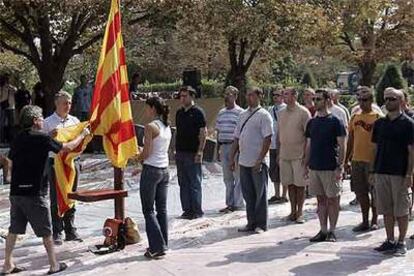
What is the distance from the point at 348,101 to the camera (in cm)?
3534

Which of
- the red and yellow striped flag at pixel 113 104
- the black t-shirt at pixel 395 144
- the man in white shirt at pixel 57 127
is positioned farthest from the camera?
the man in white shirt at pixel 57 127

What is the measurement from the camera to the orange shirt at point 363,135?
29.5 feet

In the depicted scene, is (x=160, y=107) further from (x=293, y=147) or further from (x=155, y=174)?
(x=293, y=147)

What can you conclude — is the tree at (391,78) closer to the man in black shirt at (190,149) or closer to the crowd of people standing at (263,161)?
the crowd of people standing at (263,161)

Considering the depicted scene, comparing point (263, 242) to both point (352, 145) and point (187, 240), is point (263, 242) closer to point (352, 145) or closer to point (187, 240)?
point (187, 240)

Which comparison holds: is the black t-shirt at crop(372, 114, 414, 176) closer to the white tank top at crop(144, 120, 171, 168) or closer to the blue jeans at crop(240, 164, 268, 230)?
the blue jeans at crop(240, 164, 268, 230)

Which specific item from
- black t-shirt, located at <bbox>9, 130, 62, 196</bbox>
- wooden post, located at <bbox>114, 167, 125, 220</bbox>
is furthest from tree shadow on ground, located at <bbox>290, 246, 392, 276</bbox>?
black t-shirt, located at <bbox>9, 130, 62, 196</bbox>

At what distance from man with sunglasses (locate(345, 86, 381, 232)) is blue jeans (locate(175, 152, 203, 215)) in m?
2.23

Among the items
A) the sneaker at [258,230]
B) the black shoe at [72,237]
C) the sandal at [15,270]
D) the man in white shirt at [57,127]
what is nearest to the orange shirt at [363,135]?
the sneaker at [258,230]

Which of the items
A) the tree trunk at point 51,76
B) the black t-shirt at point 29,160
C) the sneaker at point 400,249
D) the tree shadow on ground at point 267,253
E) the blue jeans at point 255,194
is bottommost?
the tree shadow on ground at point 267,253

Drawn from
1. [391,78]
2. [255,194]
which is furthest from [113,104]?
[391,78]

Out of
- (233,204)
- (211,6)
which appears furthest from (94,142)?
(233,204)

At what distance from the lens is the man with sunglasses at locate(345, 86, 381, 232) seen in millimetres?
8969

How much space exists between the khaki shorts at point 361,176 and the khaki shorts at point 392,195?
4.09 feet
